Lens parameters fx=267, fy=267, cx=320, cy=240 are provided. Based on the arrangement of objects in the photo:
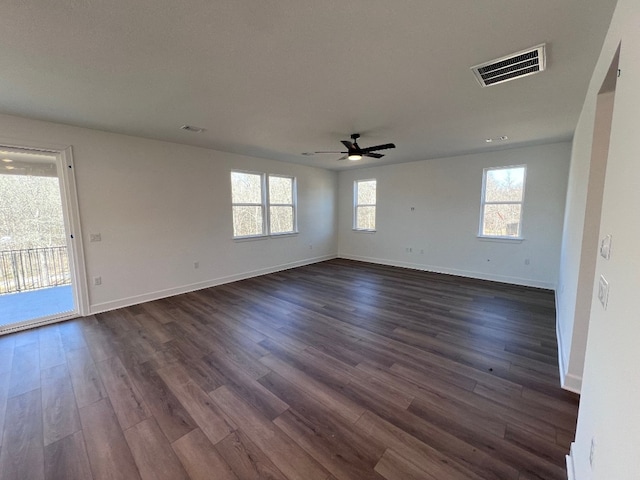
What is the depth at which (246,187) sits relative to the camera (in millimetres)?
5543

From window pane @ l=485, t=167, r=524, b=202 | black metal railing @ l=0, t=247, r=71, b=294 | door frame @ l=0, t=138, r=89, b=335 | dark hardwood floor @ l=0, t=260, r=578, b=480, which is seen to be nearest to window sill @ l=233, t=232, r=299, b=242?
dark hardwood floor @ l=0, t=260, r=578, b=480

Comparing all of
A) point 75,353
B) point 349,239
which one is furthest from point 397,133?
point 75,353

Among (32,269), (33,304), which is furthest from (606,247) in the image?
(32,269)

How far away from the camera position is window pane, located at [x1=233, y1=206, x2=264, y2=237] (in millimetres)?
5434

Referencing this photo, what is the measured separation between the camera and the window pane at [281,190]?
6.02 meters

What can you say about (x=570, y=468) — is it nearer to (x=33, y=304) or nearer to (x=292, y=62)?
(x=292, y=62)

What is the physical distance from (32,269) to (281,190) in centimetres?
458

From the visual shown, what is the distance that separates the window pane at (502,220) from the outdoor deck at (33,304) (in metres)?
7.18

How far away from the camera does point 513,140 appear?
428 centimetres

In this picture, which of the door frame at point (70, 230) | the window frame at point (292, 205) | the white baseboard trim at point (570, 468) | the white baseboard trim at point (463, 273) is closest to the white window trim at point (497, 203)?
the white baseboard trim at point (463, 273)

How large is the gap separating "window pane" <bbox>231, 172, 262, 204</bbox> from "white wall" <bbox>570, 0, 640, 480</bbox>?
5.11 metres

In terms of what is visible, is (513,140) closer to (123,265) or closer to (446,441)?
(446,441)

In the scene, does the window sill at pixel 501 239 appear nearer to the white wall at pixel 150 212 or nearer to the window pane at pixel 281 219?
the window pane at pixel 281 219

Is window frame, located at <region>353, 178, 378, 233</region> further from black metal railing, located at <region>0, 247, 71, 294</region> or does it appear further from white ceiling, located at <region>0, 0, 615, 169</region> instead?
black metal railing, located at <region>0, 247, 71, 294</region>
